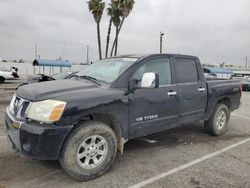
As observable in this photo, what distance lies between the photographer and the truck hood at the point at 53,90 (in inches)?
136

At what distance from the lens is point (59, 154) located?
3.44m

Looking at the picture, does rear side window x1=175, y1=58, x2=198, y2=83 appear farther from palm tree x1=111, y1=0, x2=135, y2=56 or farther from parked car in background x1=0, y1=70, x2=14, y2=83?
palm tree x1=111, y1=0, x2=135, y2=56

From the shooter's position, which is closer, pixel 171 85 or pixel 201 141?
pixel 171 85

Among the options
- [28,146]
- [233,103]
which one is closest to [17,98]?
[28,146]

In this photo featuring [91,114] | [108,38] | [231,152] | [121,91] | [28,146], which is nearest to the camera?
[28,146]

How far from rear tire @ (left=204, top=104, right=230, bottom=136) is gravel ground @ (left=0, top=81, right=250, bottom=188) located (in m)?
0.32

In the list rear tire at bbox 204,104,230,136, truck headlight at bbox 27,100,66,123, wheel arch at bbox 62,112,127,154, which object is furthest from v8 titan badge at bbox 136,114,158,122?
rear tire at bbox 204,104,230,136

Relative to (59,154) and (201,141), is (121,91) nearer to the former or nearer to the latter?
(59,154)

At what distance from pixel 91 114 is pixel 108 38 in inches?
1059

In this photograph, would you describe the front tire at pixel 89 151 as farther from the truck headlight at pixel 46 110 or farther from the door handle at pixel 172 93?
the door handle at pixel 172 93

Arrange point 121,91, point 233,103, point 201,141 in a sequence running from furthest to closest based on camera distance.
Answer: point 233,103
point 201,141
point 121,91

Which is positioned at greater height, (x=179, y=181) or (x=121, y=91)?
(x=121, y=91)

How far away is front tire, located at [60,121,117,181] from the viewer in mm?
3473

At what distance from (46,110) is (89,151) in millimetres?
849
